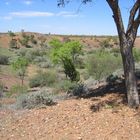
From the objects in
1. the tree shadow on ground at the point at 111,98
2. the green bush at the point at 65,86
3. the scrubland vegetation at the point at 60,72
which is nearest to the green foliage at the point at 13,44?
the scrubland vegetation at the point at 60,72

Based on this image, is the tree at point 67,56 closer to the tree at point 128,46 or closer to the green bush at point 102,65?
the green bush at point 102,65

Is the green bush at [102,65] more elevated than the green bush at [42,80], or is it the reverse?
the green bush at [102,65]

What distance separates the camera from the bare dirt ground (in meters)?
9.21

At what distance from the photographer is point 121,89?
12398mm

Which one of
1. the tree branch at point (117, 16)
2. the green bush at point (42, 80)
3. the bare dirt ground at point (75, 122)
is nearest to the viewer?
the bare dirt ground at point (75, 122)

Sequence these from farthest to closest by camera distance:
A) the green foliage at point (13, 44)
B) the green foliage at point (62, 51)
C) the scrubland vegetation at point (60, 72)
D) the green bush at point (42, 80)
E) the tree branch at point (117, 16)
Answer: the green foliage at point (13, 44)
the green foliage at point (62, 51)
the green bush at point (42, 80)
the scrubland vegetation at point (60, 72)
the tree branch at point (117, 16)

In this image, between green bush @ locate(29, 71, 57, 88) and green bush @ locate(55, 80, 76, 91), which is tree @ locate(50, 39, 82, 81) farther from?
green bush @ locate(55, 80, 76, 91)

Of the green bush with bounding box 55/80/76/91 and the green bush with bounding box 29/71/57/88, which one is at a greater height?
the green bush with bounding box 55/80/76/91

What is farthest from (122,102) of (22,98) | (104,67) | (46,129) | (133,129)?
(104,67)

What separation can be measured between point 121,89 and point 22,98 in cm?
313

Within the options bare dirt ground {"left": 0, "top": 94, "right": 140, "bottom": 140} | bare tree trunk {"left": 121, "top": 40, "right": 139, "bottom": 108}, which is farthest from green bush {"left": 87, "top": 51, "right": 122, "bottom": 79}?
bare tree trunk {"left": 121, "top": 40, "right": 139, "bottom": 108}

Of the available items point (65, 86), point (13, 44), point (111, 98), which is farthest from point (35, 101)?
point (13, 44)

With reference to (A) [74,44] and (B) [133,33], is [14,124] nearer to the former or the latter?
(B) [133,33]

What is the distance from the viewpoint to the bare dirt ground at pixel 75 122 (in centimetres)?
921
